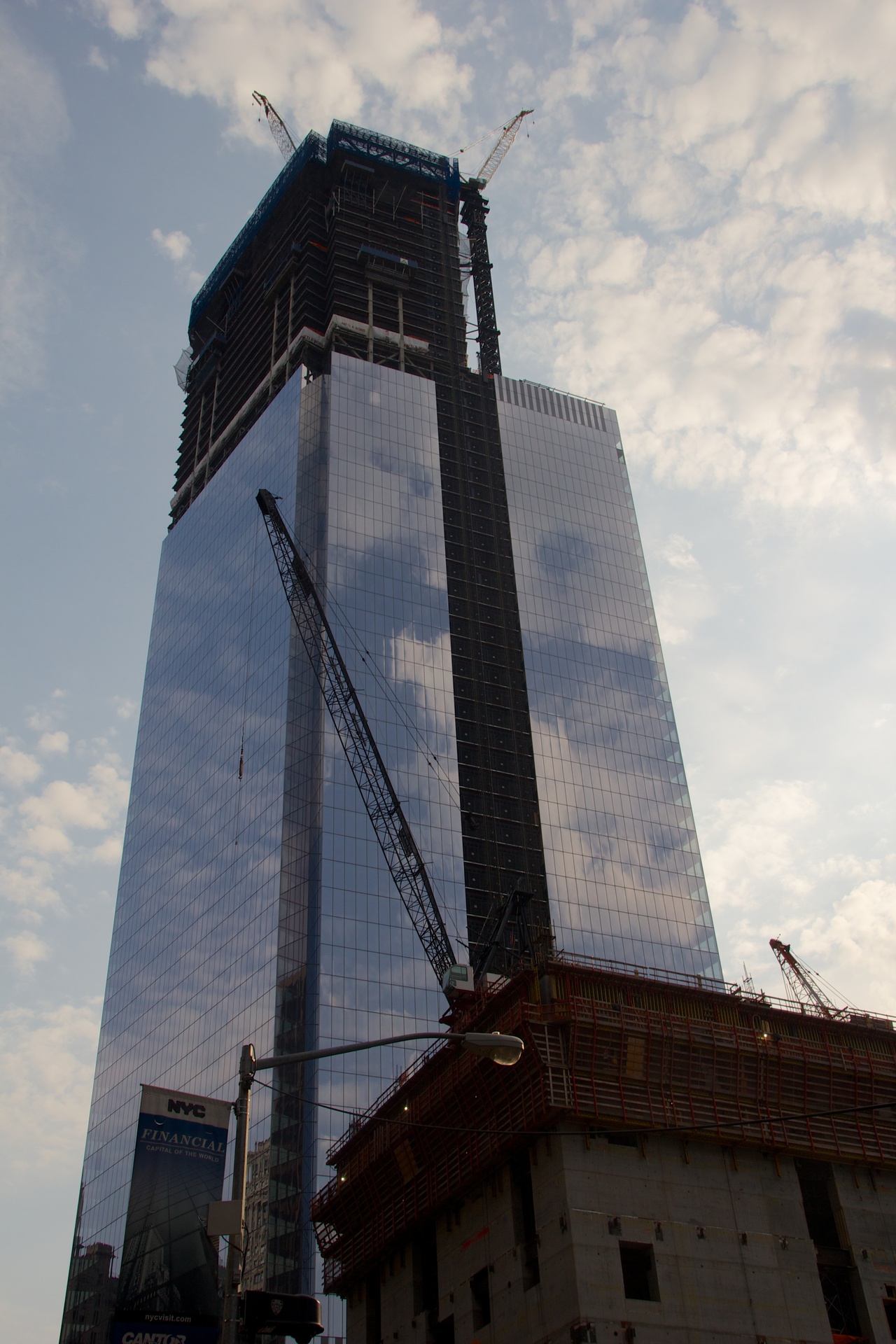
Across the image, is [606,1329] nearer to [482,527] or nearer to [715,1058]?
[715,1058]

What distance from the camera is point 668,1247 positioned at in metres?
48.1

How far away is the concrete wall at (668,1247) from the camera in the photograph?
152ft

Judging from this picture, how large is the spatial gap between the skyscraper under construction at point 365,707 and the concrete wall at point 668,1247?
54107mm

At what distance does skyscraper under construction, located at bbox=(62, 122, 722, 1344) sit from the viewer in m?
119

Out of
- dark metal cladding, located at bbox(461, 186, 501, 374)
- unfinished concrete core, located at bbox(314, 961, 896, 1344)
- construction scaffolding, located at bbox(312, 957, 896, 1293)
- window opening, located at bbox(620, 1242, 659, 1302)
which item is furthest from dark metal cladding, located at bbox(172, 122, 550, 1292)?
window opening, located at bbox(620, 1242, 659, 1302)

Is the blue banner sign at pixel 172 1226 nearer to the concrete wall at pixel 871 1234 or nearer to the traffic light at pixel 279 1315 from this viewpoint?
the traffic light at pixel 279 1315

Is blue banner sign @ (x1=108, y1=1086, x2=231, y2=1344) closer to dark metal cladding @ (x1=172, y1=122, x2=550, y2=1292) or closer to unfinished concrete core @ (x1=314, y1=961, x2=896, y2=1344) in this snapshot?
unfinished concrete core @ (x1=314, y1=961, x2=896, y2=1344)

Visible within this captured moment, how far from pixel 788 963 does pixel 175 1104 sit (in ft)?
408

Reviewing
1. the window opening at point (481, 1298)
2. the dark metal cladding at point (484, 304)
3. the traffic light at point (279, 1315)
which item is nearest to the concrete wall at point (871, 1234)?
the window opening at point (481, 1298)

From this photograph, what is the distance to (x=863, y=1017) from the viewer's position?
213 ft

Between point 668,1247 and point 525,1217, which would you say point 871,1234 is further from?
point 525,1217

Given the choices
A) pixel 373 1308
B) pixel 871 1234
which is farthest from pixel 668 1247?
pixel 373 1308

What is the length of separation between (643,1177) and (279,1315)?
91.9 feet

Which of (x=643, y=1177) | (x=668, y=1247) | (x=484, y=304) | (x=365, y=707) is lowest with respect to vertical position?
(x=668, y=1247)
